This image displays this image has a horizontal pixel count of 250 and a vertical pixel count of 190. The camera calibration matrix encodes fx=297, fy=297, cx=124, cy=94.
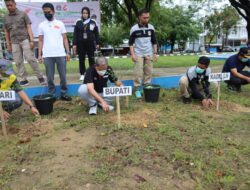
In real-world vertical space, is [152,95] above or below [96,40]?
below

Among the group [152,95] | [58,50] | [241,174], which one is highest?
[58,50]

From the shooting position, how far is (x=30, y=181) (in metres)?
2.71

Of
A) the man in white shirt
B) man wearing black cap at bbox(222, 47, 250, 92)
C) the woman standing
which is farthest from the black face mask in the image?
man wearing black cap at bbox(222, 47, 250, 92)

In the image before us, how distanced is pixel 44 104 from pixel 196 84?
2.64m

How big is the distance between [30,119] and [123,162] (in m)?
2.06

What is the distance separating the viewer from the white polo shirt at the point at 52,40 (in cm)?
511

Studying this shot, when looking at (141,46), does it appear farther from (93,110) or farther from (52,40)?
(93,110)

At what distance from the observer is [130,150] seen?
3314 mm

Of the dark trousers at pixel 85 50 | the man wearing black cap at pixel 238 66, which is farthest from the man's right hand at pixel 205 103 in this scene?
the dark trousers at pixel 85 50

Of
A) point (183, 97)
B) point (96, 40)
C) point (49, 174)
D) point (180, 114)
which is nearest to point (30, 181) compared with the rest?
point (49, 174)

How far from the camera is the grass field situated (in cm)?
271

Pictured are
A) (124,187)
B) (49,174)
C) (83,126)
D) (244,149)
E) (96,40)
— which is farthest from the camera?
(96,40)

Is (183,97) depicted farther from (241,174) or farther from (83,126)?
(241,174)

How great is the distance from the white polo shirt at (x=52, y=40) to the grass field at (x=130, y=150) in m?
1.03
